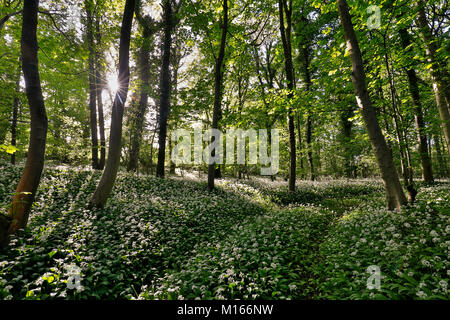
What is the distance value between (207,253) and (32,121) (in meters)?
6.19

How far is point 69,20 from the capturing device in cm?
766

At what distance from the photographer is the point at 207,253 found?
222 inches

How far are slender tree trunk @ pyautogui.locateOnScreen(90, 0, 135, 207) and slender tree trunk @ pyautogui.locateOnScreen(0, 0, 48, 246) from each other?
2.48 metres

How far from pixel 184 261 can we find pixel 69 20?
9.81m

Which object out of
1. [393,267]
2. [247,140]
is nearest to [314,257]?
[393,267]

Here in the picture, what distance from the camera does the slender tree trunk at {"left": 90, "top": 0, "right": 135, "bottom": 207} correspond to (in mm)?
8086

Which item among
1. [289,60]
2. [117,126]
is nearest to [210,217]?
[117,126]

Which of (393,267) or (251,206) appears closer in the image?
(393,267)

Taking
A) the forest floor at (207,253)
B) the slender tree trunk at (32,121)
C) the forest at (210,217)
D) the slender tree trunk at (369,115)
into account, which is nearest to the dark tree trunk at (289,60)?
the forest at (210,217)

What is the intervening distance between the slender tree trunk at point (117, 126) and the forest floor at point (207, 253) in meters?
0.75

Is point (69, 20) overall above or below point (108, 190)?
above

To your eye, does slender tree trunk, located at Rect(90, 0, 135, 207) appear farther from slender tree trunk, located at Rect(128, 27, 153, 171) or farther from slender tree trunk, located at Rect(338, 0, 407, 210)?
slender tree trunk, located at Rect(338, 0, 407, 210)
